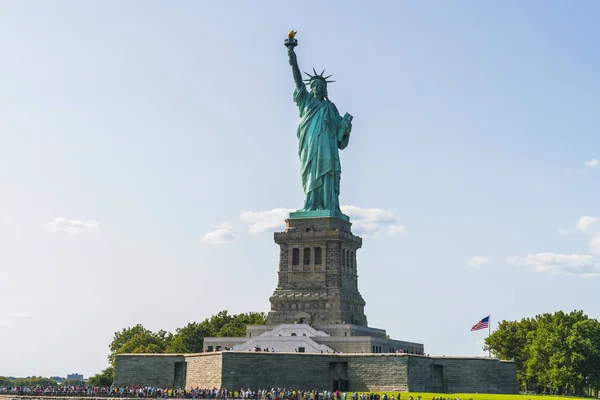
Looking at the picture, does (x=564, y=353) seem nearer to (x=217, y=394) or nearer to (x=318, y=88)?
(x=318, y=88)

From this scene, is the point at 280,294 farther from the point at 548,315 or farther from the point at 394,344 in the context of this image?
the point at 548,315

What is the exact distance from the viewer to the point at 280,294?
216ft

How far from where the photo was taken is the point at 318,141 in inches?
2724

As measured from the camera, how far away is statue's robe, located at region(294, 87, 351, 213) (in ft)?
225

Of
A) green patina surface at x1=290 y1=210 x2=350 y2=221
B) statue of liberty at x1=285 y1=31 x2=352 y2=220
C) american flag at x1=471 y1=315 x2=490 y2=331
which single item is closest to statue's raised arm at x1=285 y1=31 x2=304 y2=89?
statue of liberty at x1=285 y1=31 x2=352 y2=220

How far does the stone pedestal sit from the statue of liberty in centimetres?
176

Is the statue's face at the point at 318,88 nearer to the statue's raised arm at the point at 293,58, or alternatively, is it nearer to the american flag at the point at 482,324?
the statue's raised arm at the point at 293,58

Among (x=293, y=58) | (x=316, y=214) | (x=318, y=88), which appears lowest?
(x=316, y=214)

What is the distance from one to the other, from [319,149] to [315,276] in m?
10.5

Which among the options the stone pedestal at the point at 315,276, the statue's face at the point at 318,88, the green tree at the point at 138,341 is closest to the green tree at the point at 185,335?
the green tree at the point at 138,341

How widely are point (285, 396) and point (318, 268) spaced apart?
17.9m

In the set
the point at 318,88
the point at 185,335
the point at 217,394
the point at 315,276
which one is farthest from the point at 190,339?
the point at 217,394

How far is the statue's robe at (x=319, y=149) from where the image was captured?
68.7m

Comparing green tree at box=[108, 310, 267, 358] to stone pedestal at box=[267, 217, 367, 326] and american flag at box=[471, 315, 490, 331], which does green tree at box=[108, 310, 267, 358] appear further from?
american flag at box=[471, 315, 490, 331]
